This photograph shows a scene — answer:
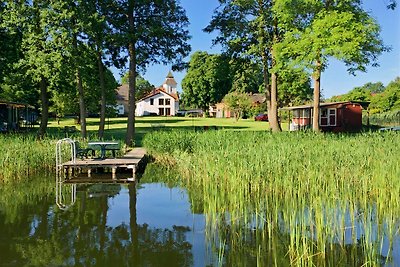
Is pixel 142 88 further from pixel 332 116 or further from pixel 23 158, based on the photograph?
pixel 23 158

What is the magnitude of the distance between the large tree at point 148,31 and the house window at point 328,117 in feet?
54.1

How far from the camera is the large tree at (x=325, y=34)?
17.4m

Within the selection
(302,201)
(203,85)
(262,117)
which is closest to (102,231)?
(302,201)

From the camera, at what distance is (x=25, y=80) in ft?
72.9

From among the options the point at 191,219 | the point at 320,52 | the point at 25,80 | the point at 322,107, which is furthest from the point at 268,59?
the point at 191,219

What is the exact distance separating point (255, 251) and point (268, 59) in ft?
67.6

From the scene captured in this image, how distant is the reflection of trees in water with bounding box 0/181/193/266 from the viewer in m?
5.86

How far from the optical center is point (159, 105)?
77000 millimetres

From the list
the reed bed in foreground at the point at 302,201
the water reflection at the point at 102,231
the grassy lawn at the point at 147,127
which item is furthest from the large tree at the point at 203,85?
the water reflection at the point at 102,231

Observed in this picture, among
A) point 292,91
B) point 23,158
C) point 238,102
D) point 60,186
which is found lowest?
point 60,186

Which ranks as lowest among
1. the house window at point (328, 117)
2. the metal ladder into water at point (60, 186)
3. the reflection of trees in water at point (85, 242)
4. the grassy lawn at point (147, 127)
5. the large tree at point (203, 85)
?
the reflection of trees in water at point (85, 242)

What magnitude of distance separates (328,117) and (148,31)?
19.8 metres

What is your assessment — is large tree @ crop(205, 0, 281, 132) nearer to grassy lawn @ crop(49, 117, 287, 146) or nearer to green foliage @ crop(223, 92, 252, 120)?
grassy lawn @ crop(49, 117, 287, 146)

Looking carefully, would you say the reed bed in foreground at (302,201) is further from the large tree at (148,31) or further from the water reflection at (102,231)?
the large tree at (148,31)
